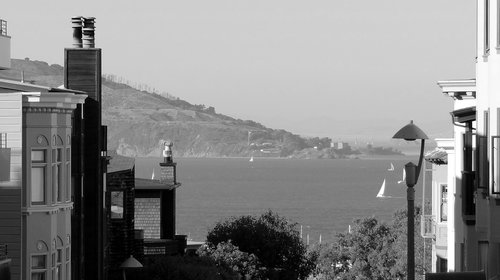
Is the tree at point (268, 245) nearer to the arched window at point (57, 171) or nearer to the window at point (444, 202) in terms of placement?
the window at point (444, 202)

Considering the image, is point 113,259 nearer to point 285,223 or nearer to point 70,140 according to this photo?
point 70,140

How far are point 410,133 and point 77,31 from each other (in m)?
21.3

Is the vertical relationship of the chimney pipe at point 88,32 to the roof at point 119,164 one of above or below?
above

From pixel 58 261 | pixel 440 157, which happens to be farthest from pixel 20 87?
pixel 440 157

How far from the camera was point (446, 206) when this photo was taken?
4506 centimetres

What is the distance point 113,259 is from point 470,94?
1441cm

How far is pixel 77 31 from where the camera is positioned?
136ft

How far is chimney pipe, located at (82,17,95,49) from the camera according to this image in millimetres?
41094

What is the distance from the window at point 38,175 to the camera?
32094 millimetres

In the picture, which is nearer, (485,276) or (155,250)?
(485,276)

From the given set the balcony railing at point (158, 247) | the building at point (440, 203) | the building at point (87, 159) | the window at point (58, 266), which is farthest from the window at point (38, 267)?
the balcony railing at point (158, 247)

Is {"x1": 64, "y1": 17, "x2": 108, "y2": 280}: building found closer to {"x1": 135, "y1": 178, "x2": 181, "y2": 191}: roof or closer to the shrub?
the shrub

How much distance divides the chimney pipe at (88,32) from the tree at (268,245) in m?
30.0

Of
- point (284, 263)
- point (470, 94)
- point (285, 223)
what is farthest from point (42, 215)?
point (285, 223)
